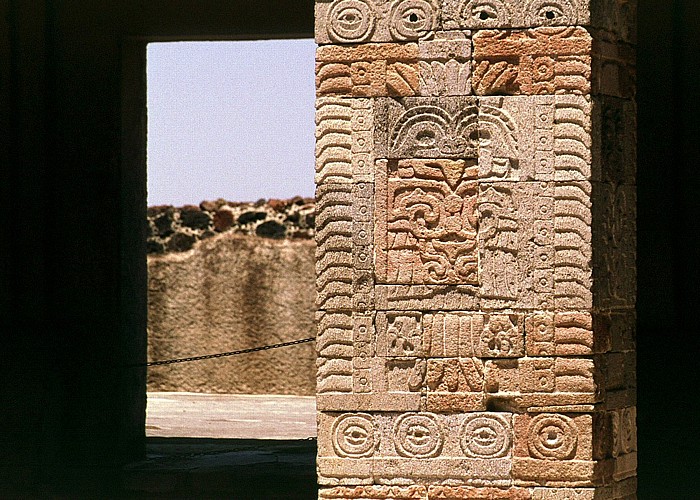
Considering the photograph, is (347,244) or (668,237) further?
(668,237)

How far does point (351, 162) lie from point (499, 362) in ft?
2.93

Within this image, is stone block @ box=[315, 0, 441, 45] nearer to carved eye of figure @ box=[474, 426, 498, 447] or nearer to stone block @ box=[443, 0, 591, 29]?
stone block @ box=[443, 0, 591, 29]

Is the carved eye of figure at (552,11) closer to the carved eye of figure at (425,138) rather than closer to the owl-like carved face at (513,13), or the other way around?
the owl-like carved face at (513,13)

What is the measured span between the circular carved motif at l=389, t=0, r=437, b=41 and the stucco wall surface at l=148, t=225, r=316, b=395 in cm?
790

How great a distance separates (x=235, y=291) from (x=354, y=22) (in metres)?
8.18

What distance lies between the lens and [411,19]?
17.3ft

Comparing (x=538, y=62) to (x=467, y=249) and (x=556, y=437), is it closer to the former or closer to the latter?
(x=467, y=249)

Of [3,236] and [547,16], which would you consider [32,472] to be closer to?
[3,236]

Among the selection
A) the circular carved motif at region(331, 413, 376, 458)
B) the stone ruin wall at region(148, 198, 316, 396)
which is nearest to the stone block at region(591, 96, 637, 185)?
the circular carved motif at region(331, 413, 376, 458)

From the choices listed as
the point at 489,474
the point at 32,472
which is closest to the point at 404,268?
the point at 489,474

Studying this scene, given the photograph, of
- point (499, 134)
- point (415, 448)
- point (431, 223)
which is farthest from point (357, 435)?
point (499, 134)

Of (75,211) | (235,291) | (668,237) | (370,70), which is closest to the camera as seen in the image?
(370,70)

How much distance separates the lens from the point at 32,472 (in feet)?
27.8

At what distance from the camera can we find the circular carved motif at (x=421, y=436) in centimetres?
524
